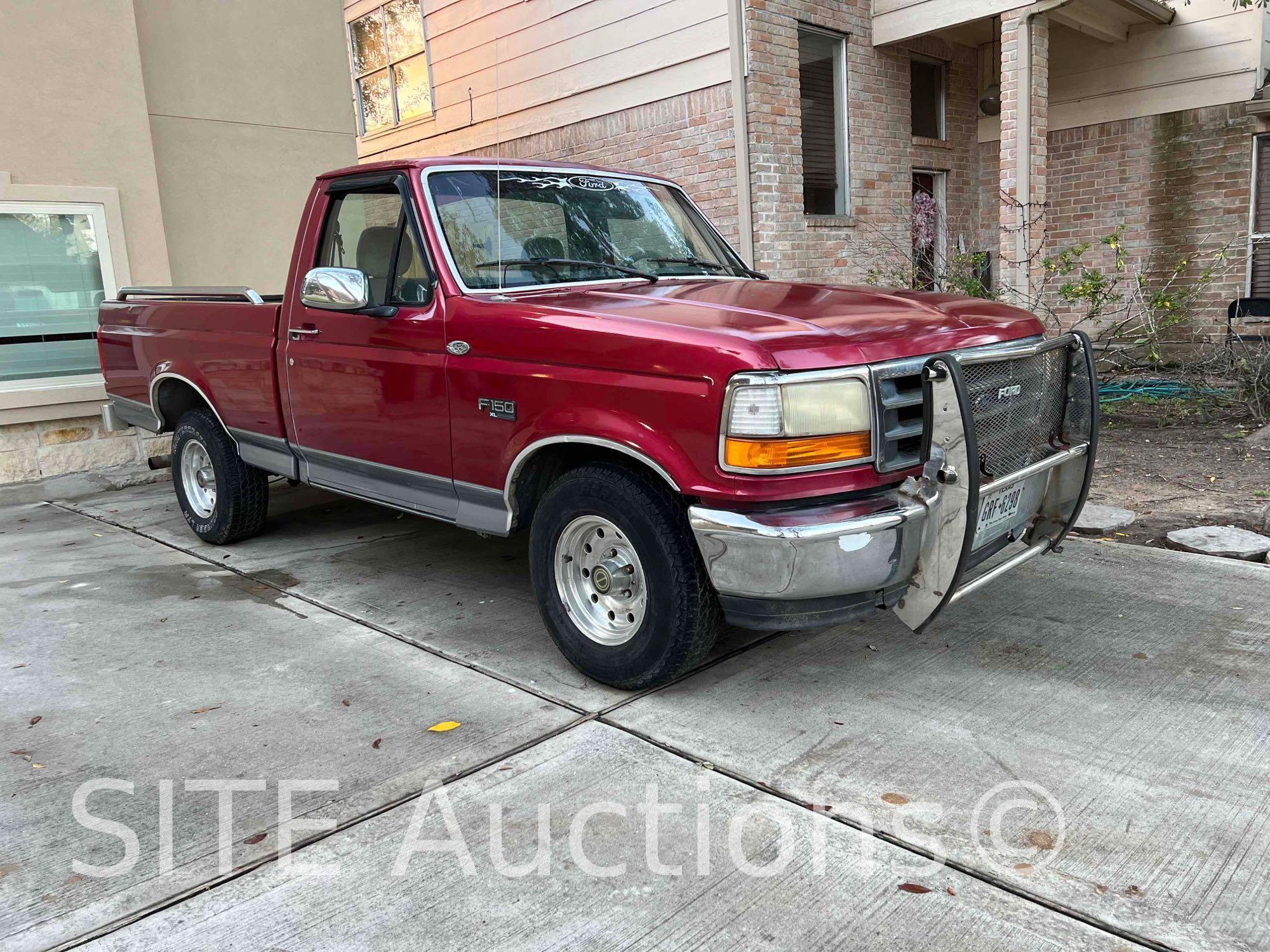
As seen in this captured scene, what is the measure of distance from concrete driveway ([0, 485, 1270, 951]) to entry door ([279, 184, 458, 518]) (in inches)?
26.8

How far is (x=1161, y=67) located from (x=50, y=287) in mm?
10962

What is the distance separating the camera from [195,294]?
5902 mm

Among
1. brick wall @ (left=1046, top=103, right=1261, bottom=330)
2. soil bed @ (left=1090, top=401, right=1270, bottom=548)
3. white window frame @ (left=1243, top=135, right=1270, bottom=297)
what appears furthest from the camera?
brick wall @ (left=1046, top=103, right=1261, bottom=330)

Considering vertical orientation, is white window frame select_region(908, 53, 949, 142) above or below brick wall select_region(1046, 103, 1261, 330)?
above

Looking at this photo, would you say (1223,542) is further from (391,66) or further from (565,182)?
(391,66)

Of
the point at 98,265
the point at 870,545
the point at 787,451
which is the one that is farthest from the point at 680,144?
the point at 870,545

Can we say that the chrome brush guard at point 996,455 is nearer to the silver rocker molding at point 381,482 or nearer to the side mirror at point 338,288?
the silver rocker molding at point 381,482

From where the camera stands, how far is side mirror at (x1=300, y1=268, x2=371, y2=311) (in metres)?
4.22

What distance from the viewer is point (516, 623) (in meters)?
4.54

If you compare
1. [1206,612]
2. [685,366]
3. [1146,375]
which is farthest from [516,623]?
[1146,375]

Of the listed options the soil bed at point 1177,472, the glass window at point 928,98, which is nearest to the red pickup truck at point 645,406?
the soil bed at point 1177,472

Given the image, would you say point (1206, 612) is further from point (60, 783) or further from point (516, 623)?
point (60, 783)

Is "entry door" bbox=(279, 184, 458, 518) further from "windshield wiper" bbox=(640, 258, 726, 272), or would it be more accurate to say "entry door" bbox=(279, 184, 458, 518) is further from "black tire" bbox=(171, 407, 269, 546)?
"windshield wiper" bbox=(640, 258, 726, 272)

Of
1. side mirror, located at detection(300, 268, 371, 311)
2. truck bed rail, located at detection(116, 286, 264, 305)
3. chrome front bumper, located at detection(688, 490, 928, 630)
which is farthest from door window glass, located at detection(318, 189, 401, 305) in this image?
chrome front bumper, located at detection(688, 490, 928, 630)
